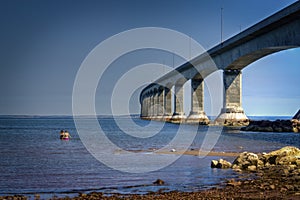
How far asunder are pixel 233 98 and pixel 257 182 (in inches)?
2130

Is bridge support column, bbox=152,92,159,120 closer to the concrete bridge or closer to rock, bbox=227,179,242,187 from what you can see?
the concrete bridge

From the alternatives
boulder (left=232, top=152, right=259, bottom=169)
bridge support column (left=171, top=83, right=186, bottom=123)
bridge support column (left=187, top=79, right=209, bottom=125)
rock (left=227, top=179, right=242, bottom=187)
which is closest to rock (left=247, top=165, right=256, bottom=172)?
boulder (left=232, top=152, right=259, bottom=169)

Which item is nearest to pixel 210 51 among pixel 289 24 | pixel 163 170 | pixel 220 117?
pixel 220 117

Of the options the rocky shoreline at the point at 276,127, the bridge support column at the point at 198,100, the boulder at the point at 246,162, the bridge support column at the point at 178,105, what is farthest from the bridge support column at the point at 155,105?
the boulder at the point at 246,162

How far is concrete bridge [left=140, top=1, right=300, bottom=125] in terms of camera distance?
4454 cm

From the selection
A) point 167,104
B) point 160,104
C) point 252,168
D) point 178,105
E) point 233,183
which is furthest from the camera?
point 160,104

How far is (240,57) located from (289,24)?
1593 cm

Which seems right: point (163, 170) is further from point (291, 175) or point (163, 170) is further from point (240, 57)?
point (240, 57)

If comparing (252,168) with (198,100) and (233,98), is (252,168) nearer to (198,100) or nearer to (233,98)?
(233,98)

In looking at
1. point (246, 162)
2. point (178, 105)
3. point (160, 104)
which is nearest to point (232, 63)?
point (246, 162)

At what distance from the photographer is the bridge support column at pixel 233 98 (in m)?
69.9

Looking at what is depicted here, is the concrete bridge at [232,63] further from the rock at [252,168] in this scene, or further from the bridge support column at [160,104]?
the rock at [252,168]

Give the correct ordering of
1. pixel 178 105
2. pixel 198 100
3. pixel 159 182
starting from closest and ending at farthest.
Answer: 1. pixel 159 182
2. pixel 198 100
3. pixel 178 105

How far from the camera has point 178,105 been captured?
10806cm
